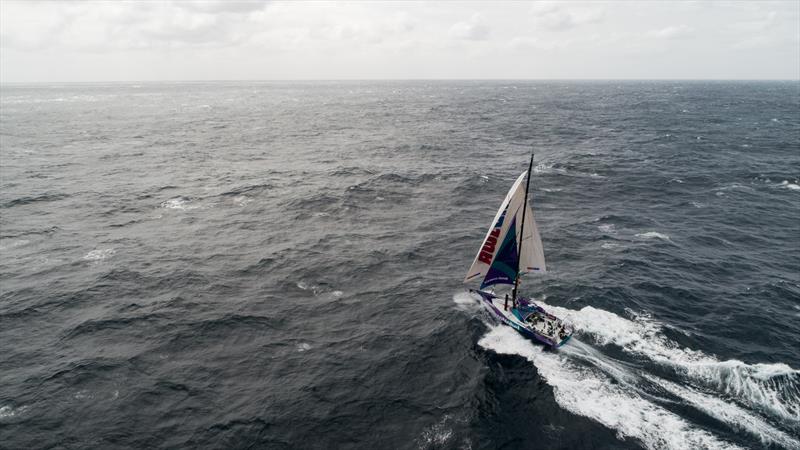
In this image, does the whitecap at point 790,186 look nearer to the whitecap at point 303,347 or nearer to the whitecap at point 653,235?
the whitecap at point 653,235

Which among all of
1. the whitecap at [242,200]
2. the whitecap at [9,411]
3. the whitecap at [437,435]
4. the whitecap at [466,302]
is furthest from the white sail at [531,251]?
the whitecap at [242,200]

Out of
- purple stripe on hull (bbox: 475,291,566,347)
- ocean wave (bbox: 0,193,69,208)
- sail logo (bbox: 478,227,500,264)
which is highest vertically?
sail logo (bbox: 478,227,500,264)

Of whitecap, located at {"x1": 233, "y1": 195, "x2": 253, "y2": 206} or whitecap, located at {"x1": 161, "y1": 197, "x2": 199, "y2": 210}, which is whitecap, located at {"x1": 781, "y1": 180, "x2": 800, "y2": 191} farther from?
whitecap, located at {"x1": 161, "y1": 197, "x2": 199, "y2": 210}

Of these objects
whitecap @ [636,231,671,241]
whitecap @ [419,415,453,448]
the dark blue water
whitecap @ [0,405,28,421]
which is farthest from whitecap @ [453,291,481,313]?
whitecap @ [0,405,28,421]

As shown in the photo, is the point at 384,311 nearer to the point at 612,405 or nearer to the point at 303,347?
the point at 303,347

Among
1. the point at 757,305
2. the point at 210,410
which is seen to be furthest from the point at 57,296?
the point at 757,305

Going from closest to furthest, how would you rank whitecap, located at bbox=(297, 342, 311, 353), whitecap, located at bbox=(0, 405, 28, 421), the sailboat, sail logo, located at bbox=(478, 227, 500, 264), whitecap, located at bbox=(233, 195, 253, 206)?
whitecap, located at bbox=(0, 405, 28, 421)
the sailboat
whitecap, located at bbox=(297, 342, 311, 353)
sail logo, located at bbox=(478, 227, 500, 264)
whitecap, located at bbox=(233, 195, 253, 206)
